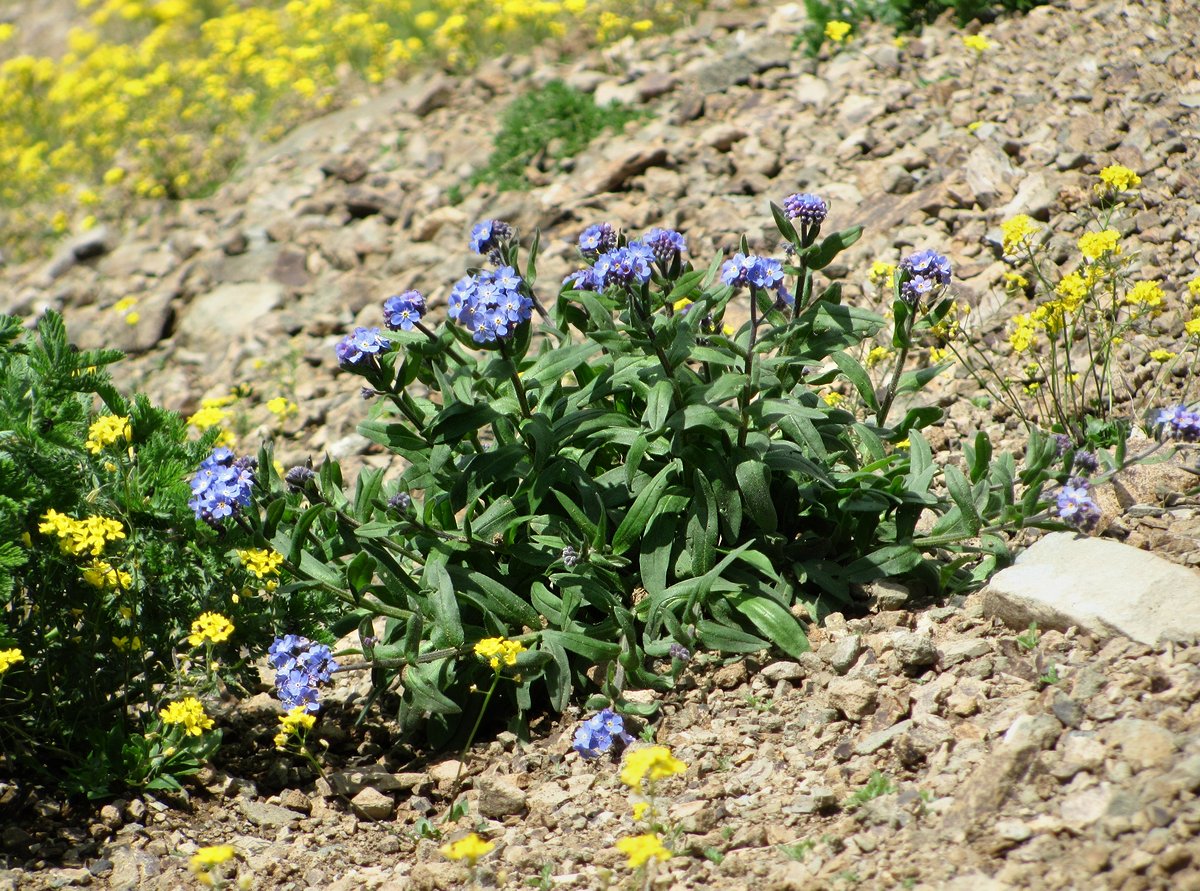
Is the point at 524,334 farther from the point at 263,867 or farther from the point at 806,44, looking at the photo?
the point at 806,44

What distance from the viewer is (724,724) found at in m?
Result: 3.78

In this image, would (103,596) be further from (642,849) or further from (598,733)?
(642,849)

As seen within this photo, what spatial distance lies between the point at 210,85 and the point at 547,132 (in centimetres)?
490

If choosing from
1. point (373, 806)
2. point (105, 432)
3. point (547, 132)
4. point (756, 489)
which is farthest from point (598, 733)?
point (547, 132)

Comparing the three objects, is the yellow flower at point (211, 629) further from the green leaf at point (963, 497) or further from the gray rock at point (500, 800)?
the green leaf at point (963, 497)

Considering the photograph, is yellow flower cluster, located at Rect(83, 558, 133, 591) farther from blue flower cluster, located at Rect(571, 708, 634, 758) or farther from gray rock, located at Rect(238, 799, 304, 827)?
blue flower cluster, located at Rect(571, 708, 634, 758)

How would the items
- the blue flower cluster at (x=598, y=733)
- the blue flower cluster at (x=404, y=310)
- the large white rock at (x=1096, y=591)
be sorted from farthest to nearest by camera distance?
the blue flower cluster at (x=404, y=310)
the blue flower cluster at (x=598, y=733)
the large white rock at (x=1096, y=591)

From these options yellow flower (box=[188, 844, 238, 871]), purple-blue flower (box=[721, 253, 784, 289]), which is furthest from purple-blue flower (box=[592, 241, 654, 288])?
yellow flower (box=[188, 844, 238, 871])

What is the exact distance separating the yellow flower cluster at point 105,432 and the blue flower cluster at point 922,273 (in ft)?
8.73

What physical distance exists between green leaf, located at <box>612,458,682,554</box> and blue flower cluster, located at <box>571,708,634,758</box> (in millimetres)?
578

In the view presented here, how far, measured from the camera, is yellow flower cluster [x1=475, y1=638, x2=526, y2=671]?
361 cm

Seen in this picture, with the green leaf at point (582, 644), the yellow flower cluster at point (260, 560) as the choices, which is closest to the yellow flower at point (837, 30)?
the green leaf at point (582, 644)

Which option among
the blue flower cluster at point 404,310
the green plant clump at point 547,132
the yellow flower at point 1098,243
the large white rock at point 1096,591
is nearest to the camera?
the large white rock at point 1096,591

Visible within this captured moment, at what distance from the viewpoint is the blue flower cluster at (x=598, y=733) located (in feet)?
11.9
